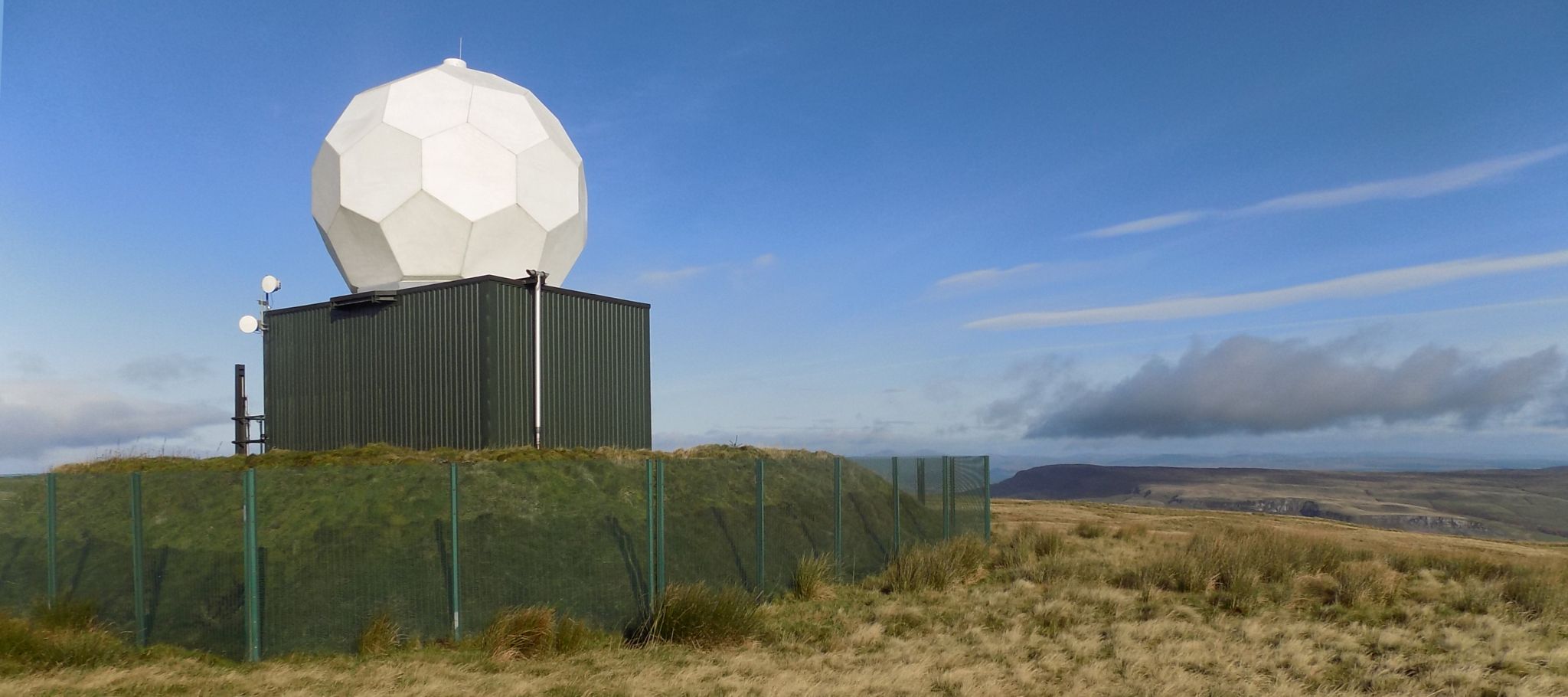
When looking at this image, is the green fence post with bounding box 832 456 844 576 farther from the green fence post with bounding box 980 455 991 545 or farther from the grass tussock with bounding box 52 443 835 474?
the green fence post with bounding box 980 455 991 545

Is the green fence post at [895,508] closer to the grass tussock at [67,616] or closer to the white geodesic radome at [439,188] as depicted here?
the white geodesic radome at [439,188]

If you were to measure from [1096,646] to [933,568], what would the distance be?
4.47m

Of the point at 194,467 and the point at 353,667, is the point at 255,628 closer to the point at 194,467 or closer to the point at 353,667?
the point at 353,667

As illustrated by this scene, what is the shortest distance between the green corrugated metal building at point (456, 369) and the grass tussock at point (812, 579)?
27.4ft

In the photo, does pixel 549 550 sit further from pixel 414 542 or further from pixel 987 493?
pixel 987 493

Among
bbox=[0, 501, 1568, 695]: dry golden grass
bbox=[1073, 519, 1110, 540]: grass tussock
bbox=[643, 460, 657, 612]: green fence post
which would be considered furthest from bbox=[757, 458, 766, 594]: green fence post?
bbox=[1073, 519, 1110, 540]: grass tussock

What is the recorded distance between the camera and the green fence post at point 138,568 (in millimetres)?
10609

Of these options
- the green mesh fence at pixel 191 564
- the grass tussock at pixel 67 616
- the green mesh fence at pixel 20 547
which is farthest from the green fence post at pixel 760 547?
the green mesh fence at pixel 20 547

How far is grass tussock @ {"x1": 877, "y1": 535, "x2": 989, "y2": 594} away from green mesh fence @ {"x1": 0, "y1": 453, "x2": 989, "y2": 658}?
2.61 feet

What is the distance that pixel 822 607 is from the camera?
42.1 feet

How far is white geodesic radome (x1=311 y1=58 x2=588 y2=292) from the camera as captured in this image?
21781 millimetres

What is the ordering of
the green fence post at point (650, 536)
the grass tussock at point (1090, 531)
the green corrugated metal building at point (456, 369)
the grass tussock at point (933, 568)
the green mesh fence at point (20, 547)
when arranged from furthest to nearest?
the grass tussock at point (1090, 531), the green corrugated metal building at point (456, 369), the grass tussock at point (933, 568), the green mesh fence at point (20, 547), the green fence post at point (650, 536)

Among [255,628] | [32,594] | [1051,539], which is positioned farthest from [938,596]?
[32,594]

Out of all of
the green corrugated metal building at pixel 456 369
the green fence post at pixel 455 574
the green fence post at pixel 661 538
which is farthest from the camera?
the green corrugated metal building at pixel 456 369
